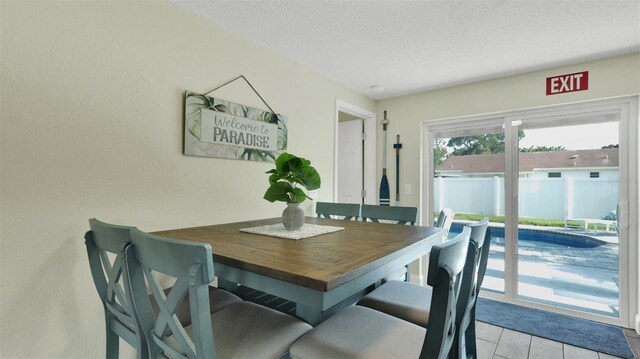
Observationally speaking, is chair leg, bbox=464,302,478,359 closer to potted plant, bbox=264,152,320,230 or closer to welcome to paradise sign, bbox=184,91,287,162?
potted plant, bbox=264,152,320,230

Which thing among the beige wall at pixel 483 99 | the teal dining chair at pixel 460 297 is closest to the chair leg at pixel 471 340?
the teal dining chair at pixel 460 297

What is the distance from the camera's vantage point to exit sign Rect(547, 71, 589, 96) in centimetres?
257

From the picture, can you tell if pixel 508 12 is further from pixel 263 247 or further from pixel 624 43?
pixel 263 247

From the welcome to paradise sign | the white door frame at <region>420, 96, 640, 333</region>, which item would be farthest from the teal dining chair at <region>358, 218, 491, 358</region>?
the white door frame at <region>420, 96, 640, 333</region>

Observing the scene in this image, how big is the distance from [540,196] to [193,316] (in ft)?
10.7

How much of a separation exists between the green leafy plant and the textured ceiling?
1.01 m

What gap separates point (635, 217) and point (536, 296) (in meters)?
1.06

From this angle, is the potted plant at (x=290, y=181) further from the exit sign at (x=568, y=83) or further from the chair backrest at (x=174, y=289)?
the exit sign at (x=568, y=83)

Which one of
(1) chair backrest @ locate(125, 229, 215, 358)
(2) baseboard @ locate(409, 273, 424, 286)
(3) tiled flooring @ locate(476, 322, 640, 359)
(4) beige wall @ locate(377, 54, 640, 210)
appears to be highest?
(4) beige wall @ locate(377, 54, 640, 210)

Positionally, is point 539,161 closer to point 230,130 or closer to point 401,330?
point 401,330

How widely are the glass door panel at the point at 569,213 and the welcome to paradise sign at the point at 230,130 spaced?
97.6 inches

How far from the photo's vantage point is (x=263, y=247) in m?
1.20

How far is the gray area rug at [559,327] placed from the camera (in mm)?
2172

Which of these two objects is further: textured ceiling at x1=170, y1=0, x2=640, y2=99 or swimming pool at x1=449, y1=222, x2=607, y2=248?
swimming pool at x1=449, y1=222, x2=607, y2=248
